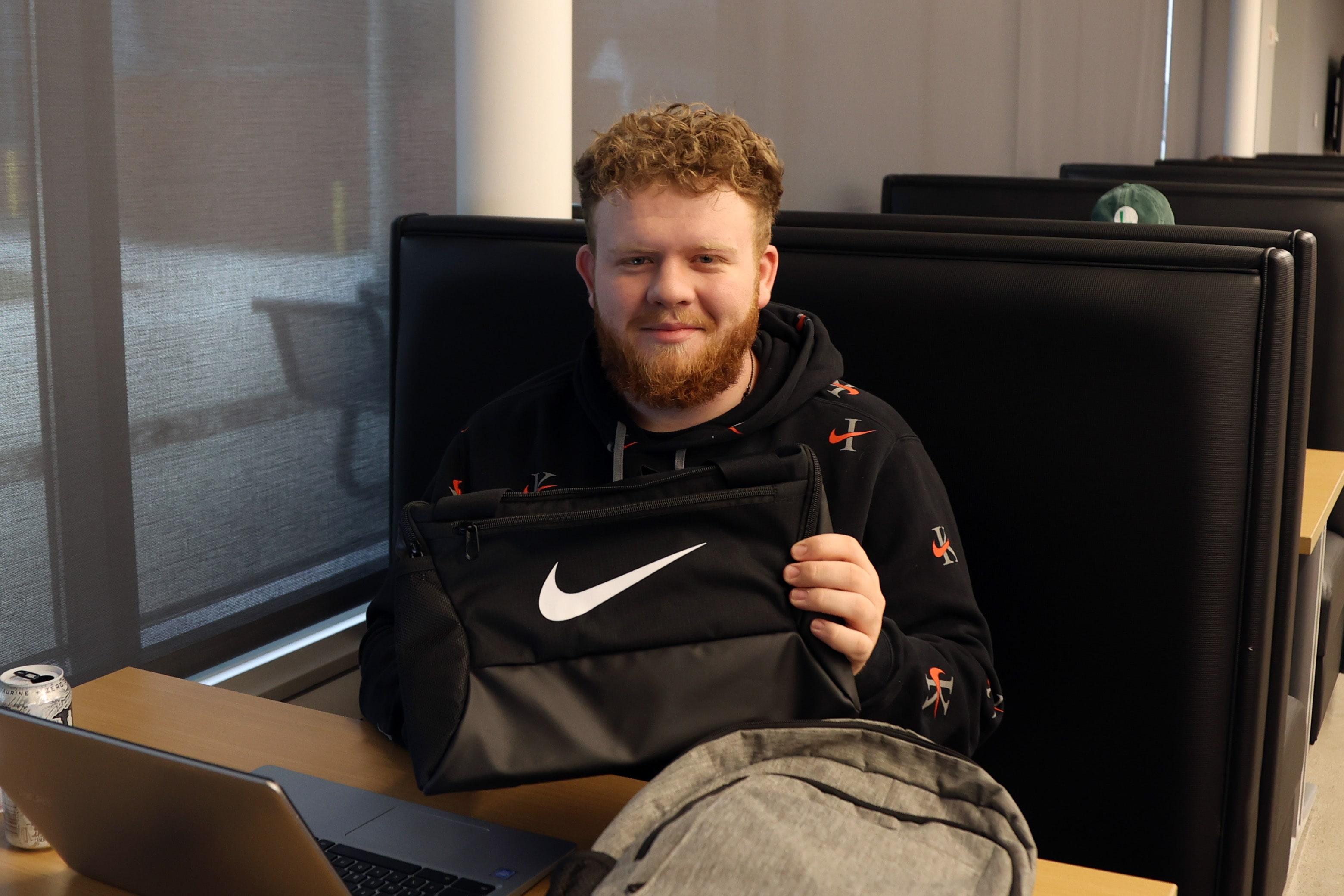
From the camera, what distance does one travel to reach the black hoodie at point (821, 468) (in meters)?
1.05

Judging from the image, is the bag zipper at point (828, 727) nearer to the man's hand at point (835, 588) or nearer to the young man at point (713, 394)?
the man's hand at point (835, 588)

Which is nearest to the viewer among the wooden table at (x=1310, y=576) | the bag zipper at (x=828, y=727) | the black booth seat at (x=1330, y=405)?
the bag zipper at (x=828, y=727)

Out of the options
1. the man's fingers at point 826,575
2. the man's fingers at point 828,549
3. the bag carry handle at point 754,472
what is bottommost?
the man's fingers at point 826,575

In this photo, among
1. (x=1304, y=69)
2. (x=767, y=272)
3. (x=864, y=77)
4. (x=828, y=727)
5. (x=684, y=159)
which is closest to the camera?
(x=828, y=727)

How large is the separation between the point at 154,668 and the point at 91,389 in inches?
14.3

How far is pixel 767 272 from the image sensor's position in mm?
1234

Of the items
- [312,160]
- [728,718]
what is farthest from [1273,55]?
[728,718]

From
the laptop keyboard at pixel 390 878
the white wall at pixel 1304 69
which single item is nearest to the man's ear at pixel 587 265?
the laptop keyboard at pixel 390 878

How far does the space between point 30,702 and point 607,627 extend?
Answer: 15.7 inches

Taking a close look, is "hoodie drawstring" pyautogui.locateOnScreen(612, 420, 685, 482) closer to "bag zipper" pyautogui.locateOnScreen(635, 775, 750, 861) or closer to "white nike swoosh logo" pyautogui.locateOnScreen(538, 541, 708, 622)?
"white nike swoosh logo" pyautogui.locateOnScreen(538, 541, 708, 622)

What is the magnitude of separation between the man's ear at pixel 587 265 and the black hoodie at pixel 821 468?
67 millimetres

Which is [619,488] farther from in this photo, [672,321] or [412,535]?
[672,321]

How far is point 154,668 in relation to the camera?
5.09ft

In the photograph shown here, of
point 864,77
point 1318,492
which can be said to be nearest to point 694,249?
point 1318,492
